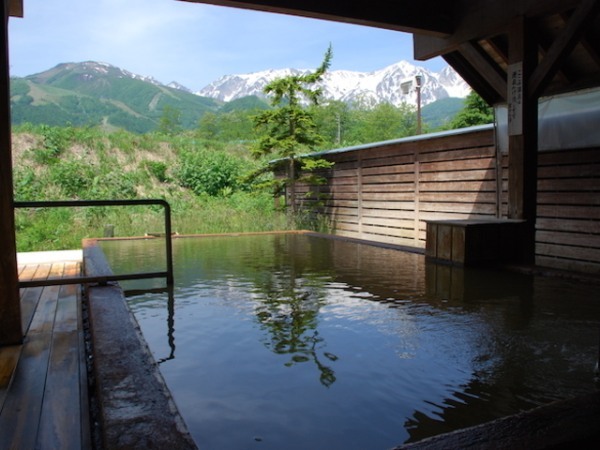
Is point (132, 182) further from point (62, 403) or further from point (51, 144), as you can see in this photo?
point (62, 403)

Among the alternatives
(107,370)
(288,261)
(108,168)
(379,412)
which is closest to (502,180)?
(288,261)

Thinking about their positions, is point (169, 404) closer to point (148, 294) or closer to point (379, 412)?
point (379, 412)

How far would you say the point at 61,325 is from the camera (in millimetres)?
2715

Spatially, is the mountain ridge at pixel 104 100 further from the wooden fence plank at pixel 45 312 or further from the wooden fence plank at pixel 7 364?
the wooden fence plank at pixel 7 364

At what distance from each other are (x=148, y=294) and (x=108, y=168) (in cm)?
1194

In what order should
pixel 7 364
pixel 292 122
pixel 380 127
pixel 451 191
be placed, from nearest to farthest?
1. pixel 7 364
2. pixel 451 191
3. pixel 292 122
4. pixel 380 127

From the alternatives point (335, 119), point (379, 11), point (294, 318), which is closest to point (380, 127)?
point (335, 119)

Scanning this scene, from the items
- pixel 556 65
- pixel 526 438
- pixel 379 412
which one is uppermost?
pixel 556 65

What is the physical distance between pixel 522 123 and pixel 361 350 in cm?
329

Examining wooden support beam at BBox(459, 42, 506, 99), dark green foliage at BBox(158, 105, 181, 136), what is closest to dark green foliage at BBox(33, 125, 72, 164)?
wooden support beam at BBox(459, 42, 506, 99)

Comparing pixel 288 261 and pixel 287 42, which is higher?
pixel 287 42

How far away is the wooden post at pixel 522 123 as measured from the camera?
4707 millimetres

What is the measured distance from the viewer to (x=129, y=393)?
5.34ft

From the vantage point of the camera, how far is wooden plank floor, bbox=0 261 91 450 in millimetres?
1489
